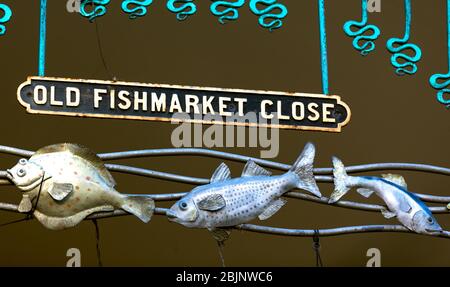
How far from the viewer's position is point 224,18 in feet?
14.7

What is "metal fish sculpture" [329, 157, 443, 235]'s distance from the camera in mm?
4086

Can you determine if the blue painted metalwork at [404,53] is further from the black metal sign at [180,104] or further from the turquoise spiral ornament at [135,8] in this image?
the turquoise spiral ornament at [135,8]

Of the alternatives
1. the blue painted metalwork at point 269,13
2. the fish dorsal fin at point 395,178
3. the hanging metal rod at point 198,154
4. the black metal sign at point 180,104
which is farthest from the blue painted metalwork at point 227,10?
the fish dorsal fin at point 395,178

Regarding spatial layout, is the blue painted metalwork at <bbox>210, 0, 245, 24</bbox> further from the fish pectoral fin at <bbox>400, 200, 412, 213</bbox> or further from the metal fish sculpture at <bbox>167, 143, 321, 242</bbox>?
the fish pectoral fin at <bbox>400, 200, 412, 213</bbox>

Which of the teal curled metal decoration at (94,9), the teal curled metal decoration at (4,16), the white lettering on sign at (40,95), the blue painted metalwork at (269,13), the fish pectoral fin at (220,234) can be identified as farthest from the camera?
the blue painted metalwork at (269,13)

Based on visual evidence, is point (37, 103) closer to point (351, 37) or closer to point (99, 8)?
point (99, 8)

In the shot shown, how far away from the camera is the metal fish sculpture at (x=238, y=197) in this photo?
12.7 feet

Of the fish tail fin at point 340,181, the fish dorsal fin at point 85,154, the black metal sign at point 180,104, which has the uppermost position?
the black metal sign at point 180,104

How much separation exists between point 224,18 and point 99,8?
0.55 metres

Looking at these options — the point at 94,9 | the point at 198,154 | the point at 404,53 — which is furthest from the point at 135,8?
the point at 404,53

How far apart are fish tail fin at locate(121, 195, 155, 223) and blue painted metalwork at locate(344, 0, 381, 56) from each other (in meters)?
1.32

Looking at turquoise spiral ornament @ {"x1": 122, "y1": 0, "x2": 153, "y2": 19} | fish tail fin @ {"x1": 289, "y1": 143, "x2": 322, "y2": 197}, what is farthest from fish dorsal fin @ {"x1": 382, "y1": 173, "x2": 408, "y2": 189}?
turquoise spiral ornament @ {"x1": 122, "y1": 0, "x2": 153, "y2": 19}

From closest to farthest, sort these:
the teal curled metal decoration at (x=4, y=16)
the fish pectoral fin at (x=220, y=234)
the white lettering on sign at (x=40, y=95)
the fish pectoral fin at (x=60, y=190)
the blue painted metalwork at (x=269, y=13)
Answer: the fish pectoral fin at (x=60, y=190)
the fish pectoral fin at (x=220, y=234)
the white lettering on sign at (x=40, y=95)
the teal curled metal decoration at (x=4, y=16)
the blue painted metalwork at (x=269, y=13)
